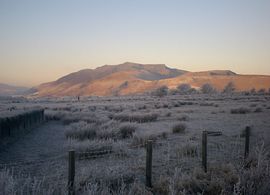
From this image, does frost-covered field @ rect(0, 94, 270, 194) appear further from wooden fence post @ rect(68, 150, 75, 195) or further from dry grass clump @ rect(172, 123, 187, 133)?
wooden fence post @ rect(68, 150, 75, 195)

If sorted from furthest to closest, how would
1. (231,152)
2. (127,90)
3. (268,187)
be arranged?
(127,90), (231,152), (268,187)

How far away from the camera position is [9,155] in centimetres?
1391

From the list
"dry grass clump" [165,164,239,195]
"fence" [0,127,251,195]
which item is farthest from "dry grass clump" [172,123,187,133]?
"dry grass clump" [165,164,239,195]

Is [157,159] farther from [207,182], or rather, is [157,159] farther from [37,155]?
[37,155]

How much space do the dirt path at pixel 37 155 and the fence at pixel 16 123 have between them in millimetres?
521

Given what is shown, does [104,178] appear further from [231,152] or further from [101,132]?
[101,132]

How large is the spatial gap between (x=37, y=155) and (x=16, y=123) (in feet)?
13.9

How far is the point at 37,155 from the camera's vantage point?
46.5 ft

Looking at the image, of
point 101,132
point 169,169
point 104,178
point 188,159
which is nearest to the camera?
point 104,178

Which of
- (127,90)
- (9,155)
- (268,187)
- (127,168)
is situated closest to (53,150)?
(9,155)

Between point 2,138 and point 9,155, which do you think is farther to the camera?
point 2,138

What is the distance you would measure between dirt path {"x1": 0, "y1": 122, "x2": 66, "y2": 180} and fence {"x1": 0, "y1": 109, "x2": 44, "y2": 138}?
1.71 ft

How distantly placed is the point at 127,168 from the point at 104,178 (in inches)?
63.3

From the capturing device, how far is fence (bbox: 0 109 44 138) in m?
15.4
